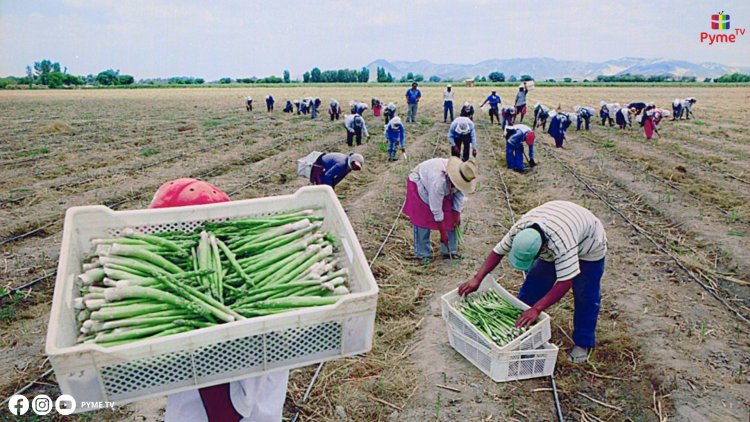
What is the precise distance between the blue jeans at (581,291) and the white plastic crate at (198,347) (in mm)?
2711

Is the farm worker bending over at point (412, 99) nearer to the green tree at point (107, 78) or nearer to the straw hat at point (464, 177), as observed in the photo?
the straw hat at point (464, 177)

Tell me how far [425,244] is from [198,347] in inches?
202

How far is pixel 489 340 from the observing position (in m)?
3.90

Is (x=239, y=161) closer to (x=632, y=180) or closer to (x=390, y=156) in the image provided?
(x=390, y=156)

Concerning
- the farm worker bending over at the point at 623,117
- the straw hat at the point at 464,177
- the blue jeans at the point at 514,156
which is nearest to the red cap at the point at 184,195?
the straw hat at the point at 464,177

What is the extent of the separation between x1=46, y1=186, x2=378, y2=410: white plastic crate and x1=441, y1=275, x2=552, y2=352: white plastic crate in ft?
7.15

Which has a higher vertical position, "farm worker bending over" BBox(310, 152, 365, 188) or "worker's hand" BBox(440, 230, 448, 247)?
"farm worker bending over" BBox(310, 152, 365, 188)

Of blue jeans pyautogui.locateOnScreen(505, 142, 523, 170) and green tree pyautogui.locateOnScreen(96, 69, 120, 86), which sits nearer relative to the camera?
blue jeans pyautogui.locateOnScreen(505, 142, 523, 170)

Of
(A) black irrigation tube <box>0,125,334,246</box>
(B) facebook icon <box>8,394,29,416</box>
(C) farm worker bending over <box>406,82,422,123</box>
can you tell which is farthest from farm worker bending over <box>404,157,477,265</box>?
(C) farm worker bending over <box>406,82,422,123</box>

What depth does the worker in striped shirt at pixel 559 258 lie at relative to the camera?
141 inches

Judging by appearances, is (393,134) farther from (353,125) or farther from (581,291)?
(581,291)

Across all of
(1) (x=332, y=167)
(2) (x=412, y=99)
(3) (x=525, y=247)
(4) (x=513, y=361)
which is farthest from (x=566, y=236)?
(2) (x=412, y=99)

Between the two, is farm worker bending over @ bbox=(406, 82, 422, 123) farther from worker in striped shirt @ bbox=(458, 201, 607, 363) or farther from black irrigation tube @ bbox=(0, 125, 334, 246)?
worker in striped shirt @ bbox=(458, 201, 607, 363)

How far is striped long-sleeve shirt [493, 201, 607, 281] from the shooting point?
359cm
